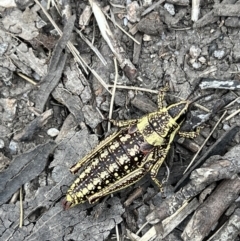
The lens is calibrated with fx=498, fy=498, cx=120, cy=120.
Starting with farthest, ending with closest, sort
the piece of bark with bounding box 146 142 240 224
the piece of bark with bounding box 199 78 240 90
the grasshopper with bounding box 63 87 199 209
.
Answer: the piece of bark with bounding box 199 78 240 90, the grasshopper with bounding box 63 87 199 209, the piece of bark with bounding box 146 142 240 224

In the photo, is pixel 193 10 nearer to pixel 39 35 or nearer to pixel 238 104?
pixel 238 104

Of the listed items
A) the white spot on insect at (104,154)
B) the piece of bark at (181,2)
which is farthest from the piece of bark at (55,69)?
the piece of bark at (181,2)

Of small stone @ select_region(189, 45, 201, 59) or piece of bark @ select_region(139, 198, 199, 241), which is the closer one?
piece of bark @ select_region(139, 198, 199, 241)

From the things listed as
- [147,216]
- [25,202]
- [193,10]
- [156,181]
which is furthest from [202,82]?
[25,202]

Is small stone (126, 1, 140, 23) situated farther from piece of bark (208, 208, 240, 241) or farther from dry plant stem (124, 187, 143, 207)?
piece of bark (208, 208, 240, 241)

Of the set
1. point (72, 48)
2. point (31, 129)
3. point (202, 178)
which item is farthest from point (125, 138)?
point (72, 48)

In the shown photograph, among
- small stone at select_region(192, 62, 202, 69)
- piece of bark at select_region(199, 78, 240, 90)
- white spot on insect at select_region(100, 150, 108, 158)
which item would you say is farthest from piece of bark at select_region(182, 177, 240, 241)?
small stone at select_region(192, 62, 202, 69)

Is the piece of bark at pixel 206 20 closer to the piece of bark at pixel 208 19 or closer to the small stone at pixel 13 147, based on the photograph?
the piece of bark at pixel 208 19
